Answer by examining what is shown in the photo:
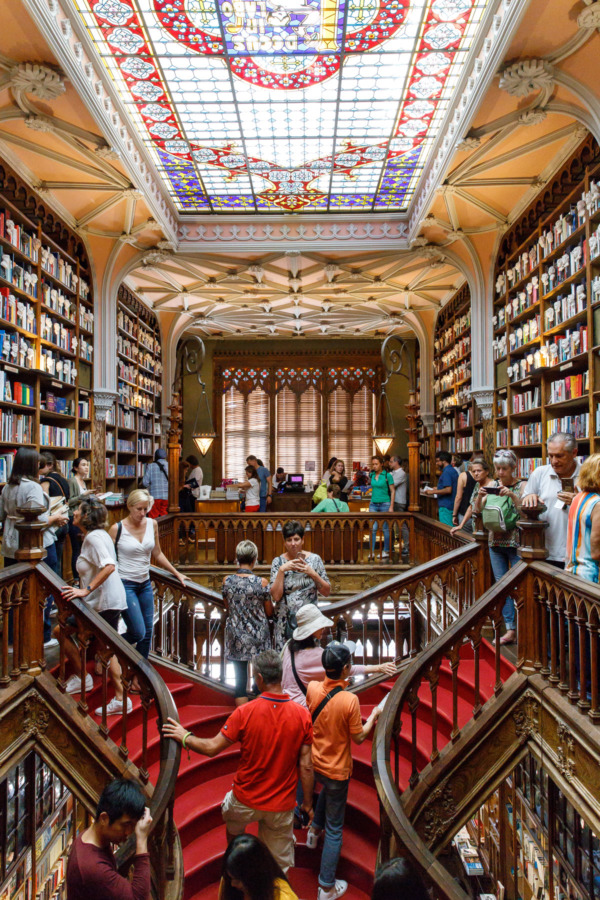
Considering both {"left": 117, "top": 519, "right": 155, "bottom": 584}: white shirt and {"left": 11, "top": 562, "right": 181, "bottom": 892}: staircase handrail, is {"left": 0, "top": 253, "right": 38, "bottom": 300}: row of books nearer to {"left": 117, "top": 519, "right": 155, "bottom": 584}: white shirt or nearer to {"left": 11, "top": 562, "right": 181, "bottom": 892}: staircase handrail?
{"left": 117, "top": 519, "right": 155, "bottom": 584}: white shirt

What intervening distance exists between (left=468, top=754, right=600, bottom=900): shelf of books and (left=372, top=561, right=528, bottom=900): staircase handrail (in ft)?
2.07

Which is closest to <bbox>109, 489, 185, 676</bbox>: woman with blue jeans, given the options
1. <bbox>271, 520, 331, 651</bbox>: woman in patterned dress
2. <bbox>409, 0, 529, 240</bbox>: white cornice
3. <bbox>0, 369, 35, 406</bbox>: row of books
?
<bbox>271, 520, 331, 651</bbox>: woman in patterned dress

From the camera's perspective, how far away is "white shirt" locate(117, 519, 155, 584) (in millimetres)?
4027

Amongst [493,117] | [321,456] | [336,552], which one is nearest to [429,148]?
[493,117]

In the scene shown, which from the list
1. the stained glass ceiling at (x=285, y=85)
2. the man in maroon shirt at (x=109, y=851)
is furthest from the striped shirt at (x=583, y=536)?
the stained glass ceiling at (x=285, y=85)

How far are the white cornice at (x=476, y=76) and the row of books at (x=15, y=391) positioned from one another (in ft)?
15.5

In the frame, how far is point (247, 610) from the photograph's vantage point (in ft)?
13.6

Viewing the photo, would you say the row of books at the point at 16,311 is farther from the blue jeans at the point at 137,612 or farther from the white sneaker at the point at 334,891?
the white sneaker at the point at 334,891

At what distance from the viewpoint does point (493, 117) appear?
518cm

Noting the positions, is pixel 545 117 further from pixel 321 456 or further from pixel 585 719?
pixel 321 456

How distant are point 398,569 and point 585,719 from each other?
478 centimetres

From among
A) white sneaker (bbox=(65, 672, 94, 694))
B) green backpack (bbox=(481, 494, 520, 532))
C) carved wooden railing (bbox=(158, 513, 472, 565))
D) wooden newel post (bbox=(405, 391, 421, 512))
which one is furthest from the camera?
wooden newel post (bbox=(405, 391, 421, 512))

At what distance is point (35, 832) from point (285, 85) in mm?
6097

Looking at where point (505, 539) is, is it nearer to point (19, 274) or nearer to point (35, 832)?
point (35, 832)
